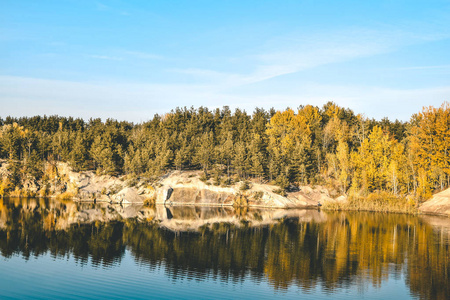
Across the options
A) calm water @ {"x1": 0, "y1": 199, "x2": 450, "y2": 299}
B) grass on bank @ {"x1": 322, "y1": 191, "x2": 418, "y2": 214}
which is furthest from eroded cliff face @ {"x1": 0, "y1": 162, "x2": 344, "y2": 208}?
calm water @ {"x1": 0, "y1": 199, "x2": 450, "y2": 299}

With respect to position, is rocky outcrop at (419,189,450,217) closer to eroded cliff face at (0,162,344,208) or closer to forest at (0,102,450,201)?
forest at (0,102,450,201)

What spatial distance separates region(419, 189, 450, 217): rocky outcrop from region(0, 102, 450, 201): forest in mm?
1911

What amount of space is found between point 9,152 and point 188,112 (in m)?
63.6

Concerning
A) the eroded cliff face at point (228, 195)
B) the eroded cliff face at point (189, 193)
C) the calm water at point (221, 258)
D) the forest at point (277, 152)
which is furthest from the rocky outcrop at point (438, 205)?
the eroded cliff face at point (228, 195)

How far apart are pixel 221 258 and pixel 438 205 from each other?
2332 inches

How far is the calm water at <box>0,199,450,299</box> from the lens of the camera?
28.7m

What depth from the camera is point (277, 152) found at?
9925 centimetres

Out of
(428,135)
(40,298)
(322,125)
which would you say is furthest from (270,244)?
(322,125)

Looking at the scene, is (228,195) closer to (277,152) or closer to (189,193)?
(189,193)

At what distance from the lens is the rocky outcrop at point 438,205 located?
75438 millimetres

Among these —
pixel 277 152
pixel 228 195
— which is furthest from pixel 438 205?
pixel 228 195

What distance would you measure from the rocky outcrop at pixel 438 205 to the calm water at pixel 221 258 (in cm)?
1061

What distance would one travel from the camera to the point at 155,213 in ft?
251

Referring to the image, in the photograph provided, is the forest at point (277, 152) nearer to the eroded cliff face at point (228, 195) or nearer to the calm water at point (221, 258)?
the eroded cliff face at point (228, 195)
